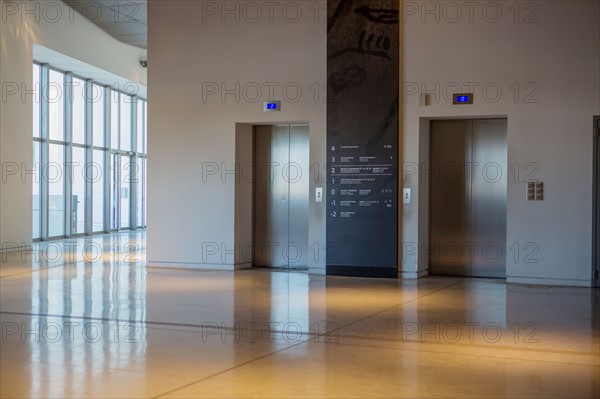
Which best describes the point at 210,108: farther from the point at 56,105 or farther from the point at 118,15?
the point at 56,105

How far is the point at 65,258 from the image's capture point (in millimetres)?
16609

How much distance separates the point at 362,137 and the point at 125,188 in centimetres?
1704

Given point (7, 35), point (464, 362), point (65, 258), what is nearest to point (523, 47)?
point (464, 362)

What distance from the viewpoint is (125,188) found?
93.9 feet

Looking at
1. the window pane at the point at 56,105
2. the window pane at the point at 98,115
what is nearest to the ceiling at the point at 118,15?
the window pane at the point at 56,105

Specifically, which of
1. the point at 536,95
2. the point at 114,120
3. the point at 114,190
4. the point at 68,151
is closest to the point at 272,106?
the point at 536,95

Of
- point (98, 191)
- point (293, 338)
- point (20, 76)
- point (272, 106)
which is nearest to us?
point (293, 338)

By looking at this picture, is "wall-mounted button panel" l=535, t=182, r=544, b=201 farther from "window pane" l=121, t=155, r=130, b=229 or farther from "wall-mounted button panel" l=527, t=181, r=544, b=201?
"window pane" l=121, t=155, r=130, b=229

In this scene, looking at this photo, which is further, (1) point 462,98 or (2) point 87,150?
(2) point 87,150

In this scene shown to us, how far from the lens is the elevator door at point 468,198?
519 inches

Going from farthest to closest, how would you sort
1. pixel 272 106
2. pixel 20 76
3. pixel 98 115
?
pixel 98 115, pixel 20 76, pixel 272 106

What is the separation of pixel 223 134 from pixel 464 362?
846 cm

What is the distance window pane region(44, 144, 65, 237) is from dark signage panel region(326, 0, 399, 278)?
12.0m

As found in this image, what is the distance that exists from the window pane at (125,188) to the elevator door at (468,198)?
55.1 ft
